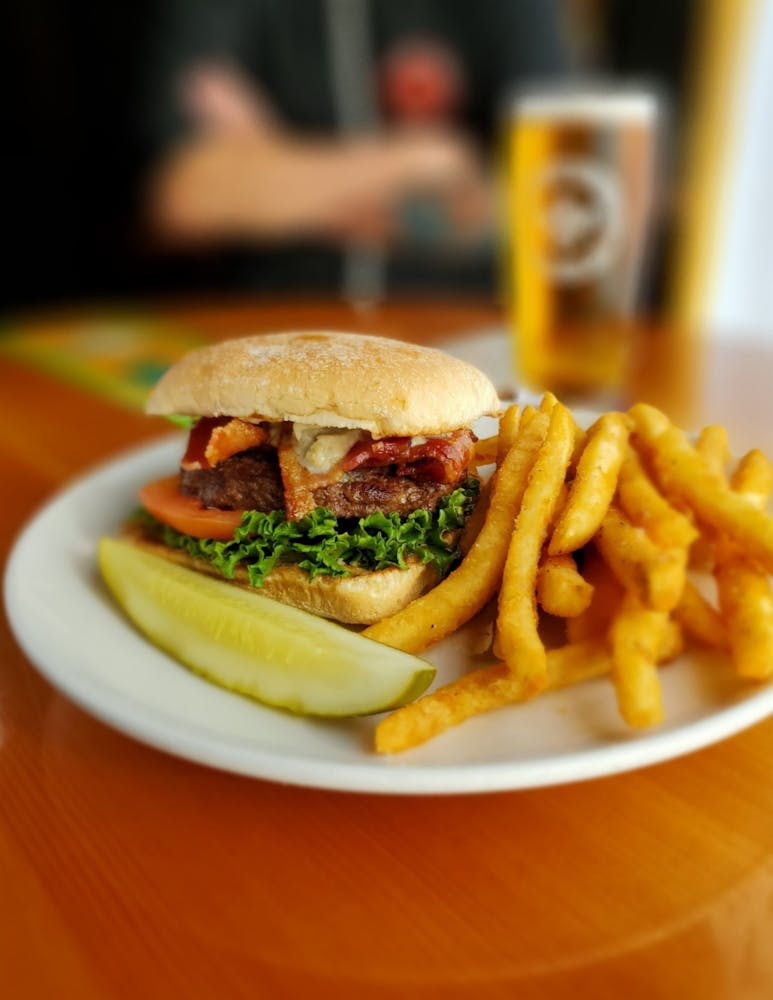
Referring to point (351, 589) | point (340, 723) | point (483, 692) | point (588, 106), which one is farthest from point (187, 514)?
point (588, 106)

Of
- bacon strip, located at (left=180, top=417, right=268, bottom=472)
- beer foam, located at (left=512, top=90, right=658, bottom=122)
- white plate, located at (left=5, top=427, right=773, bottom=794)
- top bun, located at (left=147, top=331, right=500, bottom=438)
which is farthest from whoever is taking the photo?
beer foam, located at (left=512, top=90, right=658, bottom=122)

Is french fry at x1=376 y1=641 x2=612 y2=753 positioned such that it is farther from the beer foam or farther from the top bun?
the beer foam

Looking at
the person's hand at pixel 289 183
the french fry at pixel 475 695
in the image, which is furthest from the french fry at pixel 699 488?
the person's hand at pixel 289 183

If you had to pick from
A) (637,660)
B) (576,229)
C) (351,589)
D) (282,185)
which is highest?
(576,229)

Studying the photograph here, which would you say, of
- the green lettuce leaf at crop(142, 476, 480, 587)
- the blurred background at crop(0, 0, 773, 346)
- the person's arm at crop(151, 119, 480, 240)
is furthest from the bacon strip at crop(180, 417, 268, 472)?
the person's arm at crop(151, 119, 480, 240)

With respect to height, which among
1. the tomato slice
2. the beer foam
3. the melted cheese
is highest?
the beer foam

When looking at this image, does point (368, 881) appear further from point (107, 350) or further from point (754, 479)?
point (107, 350)
